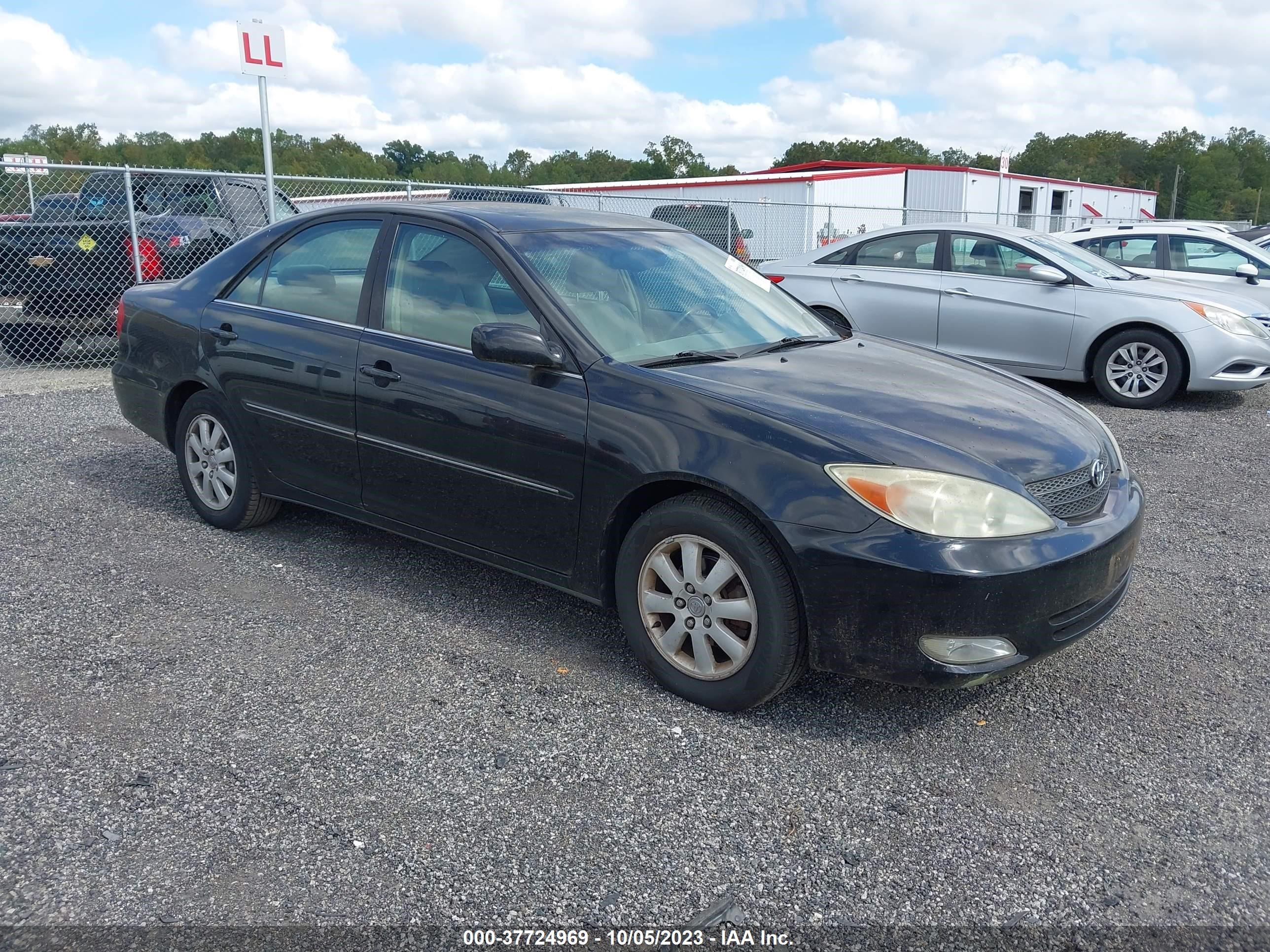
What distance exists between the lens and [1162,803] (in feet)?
9.76

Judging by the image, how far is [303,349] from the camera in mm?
4469

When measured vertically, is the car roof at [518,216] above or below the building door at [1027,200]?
below

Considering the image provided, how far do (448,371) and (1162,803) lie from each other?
8.98 ft

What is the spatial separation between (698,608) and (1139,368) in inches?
274

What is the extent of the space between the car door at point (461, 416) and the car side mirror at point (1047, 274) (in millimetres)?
6386

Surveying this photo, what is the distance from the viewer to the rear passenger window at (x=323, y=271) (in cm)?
443

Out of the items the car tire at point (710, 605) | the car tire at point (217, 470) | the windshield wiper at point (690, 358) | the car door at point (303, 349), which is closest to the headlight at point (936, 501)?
the car tire at point (710, 605)

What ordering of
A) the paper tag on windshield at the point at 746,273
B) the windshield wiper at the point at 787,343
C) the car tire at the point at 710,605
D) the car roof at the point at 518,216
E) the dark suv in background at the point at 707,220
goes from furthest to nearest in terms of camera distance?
the dark suv in background at the point at 707,220 < the paper tag on windshield at the point at 746,273 < the car roof at the point at 518,216 < the windshield wiper at the point at 787,343 < the car tire at the point at 710,605

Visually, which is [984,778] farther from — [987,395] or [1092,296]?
[1092,296]

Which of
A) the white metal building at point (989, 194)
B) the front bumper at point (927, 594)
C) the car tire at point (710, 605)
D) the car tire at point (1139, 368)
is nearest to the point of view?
the front bumper at point (927, 594)

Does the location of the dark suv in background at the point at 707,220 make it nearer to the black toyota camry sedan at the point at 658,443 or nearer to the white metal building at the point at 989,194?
the black toyota camry sedan at the point at 658,443

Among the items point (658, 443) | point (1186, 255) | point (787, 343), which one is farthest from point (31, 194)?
point (1186, 255)

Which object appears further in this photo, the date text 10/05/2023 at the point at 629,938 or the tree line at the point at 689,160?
the tree line at the point at 689,160

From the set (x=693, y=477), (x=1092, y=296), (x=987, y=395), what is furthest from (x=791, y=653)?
(x=1092, y=296)
